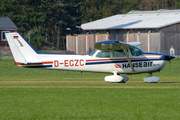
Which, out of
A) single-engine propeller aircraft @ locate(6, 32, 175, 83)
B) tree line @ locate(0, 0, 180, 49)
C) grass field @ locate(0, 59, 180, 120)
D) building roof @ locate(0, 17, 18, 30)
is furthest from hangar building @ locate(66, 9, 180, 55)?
grass field @ locate(0, 59, 180, 120)

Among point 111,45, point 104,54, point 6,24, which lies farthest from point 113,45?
point 6,24

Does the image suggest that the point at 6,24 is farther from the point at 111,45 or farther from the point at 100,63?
the point at 111,45

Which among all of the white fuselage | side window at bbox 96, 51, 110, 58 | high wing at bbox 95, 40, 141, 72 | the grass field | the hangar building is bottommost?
the grass field

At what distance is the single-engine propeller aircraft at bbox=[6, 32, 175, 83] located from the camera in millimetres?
18516

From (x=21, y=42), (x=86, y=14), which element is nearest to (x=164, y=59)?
(x=21, y=42)

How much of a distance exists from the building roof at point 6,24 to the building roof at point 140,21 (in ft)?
38.0

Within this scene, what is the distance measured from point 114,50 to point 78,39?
38.7m

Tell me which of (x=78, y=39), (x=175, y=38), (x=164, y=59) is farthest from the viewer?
(x=78, y=39)

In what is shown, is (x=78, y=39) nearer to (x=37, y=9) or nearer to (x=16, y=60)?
(x=37, y=9)

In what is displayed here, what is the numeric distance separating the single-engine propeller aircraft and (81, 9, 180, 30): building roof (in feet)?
96.7

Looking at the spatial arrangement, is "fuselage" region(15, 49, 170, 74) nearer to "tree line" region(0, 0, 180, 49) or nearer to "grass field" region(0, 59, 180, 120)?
"grass field" region(0, 59, 180, 120)

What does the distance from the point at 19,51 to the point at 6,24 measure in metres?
42.9

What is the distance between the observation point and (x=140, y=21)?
177ft

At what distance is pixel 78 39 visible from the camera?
188 ft
